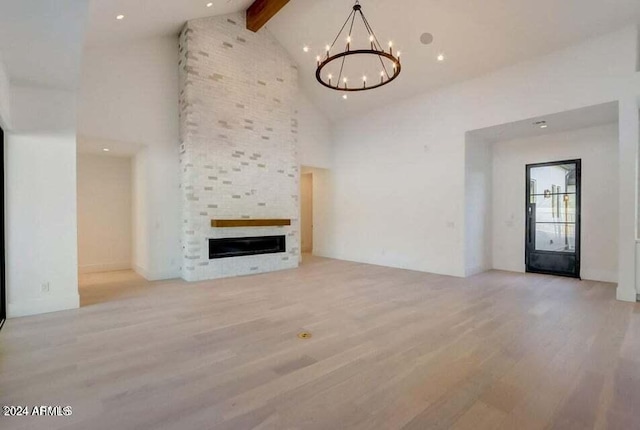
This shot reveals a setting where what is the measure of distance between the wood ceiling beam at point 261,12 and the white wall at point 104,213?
411 cm

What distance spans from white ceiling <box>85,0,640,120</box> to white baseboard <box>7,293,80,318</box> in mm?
3777

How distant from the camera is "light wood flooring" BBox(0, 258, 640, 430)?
1932 mm

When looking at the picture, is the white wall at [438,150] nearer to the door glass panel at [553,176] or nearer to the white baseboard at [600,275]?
the white baseboard at [600,275]

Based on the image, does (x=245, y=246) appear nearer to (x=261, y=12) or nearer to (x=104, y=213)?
(x=104, y=213)

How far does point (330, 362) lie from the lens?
2.62 m

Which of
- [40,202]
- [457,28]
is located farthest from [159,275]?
[457,28]

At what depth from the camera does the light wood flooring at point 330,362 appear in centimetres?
193

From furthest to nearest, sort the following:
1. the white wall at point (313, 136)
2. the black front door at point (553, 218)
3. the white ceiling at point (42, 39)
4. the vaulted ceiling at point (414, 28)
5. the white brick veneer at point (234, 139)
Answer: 1. the white wall at point (313, 136)
2. the black front door at point (553, 218)
3. the white brick veneer at point (234, 139)
4. the vaulted ceiling at point (414, 28)
5. the white ceiling at point (42, 39)

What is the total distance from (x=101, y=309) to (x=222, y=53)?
16.4 feet

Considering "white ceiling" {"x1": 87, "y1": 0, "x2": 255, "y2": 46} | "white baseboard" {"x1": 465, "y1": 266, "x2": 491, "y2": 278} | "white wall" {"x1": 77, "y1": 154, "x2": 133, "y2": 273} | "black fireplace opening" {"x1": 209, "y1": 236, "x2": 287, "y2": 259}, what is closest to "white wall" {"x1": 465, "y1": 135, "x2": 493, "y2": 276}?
"white baseboard" {"x1": 465, "y1": 266, "x2": 491, "y2": 278}

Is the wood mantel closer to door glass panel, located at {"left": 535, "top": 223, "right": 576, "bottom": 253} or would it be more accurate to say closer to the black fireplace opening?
the black fireplace opening

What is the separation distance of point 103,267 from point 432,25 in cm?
815

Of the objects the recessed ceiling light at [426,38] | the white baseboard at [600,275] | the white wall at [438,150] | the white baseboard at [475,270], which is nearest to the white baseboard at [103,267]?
the white wall at [438,150]

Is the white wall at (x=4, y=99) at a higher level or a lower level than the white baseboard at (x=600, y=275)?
higher
